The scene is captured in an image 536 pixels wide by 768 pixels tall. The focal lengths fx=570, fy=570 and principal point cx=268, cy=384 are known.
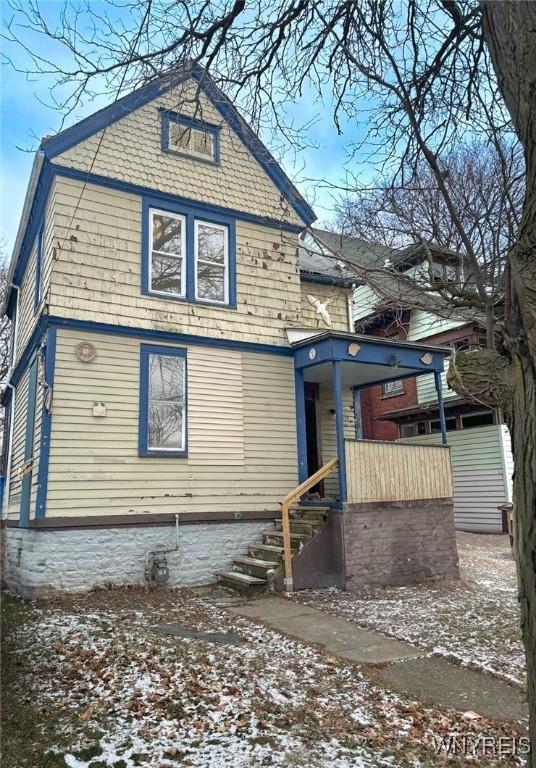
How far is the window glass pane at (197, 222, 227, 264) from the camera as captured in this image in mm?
11117

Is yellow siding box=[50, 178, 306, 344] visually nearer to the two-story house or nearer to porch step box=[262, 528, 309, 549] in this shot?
the two-story house

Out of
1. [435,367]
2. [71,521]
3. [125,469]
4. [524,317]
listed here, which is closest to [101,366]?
[125,469]

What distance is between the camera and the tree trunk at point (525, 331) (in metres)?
1.98

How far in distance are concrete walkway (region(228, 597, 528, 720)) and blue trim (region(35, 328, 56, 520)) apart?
134 inches

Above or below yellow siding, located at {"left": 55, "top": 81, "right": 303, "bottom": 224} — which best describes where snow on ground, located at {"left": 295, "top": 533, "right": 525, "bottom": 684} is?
below

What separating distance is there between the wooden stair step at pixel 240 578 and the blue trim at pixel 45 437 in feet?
10.1

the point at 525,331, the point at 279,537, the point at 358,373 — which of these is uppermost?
the point at 358,373

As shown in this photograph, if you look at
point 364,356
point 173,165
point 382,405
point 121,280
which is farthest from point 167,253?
point 382,405

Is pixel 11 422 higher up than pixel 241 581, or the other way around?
pixel 11 422

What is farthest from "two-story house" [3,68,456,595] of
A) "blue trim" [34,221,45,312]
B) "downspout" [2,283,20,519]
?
"downspout" [2,283,20,519]

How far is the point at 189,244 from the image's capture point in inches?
427

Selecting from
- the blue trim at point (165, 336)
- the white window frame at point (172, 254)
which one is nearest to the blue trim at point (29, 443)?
the blue trim at point (165, 336)

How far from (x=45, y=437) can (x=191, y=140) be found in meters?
6.47

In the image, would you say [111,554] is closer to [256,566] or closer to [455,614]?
[256,566]
